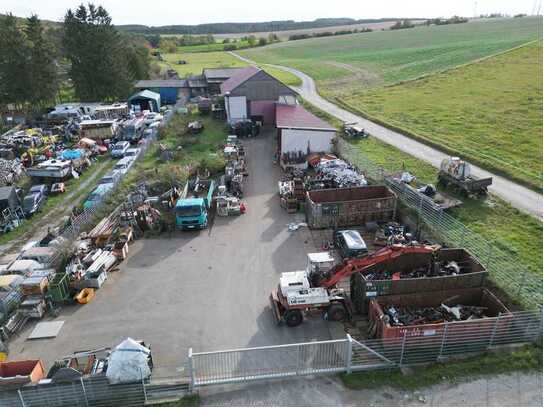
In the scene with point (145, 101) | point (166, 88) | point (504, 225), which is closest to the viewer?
point (504, 225)

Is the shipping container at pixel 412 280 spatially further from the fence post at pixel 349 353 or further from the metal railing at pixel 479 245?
the fence post at pixel 349 353

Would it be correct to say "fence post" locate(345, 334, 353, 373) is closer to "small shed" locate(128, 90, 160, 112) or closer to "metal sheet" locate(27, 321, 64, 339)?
Result: "metal sheet" locate(27, 321, 64, 339)

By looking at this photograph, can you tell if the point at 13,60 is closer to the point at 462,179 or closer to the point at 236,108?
the point at 236,108

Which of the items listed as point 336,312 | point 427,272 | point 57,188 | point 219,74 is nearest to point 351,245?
point 427,272

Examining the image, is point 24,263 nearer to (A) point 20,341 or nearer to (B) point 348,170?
(A) point 20,341

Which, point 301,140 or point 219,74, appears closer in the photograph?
point 301,140
